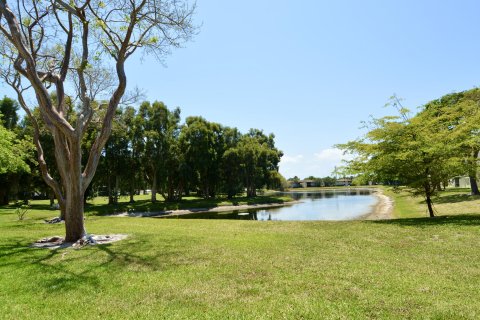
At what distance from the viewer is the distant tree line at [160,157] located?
135 ft

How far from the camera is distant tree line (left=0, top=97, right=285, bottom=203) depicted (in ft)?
135

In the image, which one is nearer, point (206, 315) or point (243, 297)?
point (206, 315)

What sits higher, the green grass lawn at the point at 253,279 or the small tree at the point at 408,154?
the small tree at the point at 408,154

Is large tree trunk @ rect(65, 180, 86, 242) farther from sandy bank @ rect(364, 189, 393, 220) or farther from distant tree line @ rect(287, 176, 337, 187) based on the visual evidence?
distant tree line @ rect(287, 176, 337, 187)

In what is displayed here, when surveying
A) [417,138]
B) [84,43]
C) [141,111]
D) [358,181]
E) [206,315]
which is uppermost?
[141,111]

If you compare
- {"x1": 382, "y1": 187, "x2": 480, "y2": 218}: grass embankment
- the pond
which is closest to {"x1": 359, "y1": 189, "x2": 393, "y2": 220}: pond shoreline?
{"x1": 382, "y1": 187, "x2": 480, "y2": 218}: grass embankment

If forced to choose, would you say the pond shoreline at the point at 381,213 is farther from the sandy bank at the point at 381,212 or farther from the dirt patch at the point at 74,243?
the dirt patch at the point at 74,243

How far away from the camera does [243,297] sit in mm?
5934

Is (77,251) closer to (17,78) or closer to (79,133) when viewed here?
(79,133)

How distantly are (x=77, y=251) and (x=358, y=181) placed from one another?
13.4m

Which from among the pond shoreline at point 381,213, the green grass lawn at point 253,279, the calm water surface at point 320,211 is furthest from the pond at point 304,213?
the green grass lawn at point 253,279

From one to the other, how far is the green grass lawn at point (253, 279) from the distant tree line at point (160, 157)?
80.6 feet

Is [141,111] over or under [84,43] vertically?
over

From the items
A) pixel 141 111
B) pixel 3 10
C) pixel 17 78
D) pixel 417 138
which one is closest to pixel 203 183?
pixel 141 111
